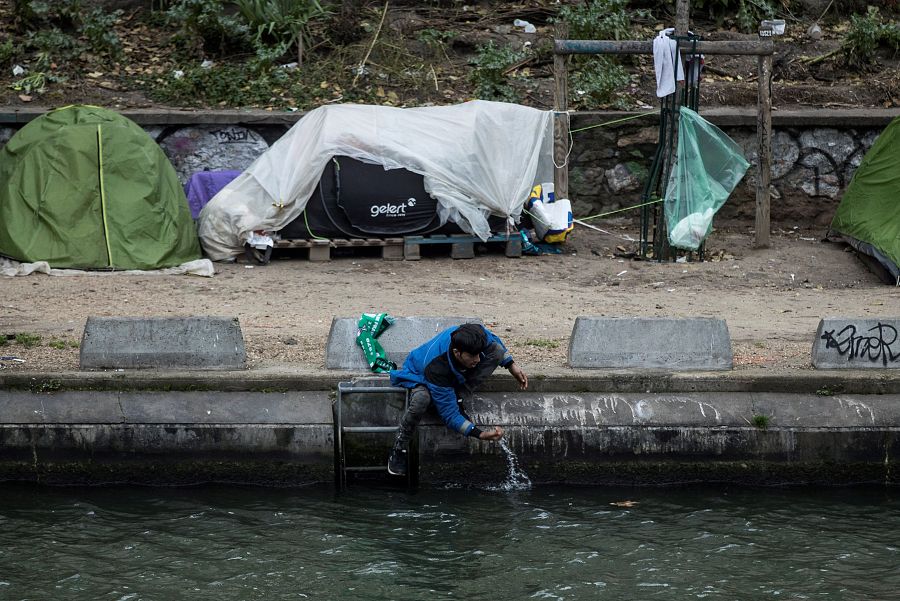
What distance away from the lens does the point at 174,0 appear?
15.7 m

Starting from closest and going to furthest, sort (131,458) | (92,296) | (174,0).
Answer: (131,458) → (92,296) → (174,0)

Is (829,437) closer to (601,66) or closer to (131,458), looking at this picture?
(131,458)

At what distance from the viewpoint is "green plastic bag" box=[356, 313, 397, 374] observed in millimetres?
7180

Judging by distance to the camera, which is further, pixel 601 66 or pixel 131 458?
pixel 601 66

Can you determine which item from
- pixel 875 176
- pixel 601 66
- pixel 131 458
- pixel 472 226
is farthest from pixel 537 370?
Answer: pixel 601 66

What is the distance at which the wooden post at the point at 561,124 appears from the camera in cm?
1197

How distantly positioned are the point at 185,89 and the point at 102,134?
9.32ft

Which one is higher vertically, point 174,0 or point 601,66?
point 174,0

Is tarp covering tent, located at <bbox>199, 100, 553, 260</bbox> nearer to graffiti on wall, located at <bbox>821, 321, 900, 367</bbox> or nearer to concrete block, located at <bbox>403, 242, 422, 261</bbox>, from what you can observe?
concrete block, located at <bbox>403, 242, 422, 261</bbox>

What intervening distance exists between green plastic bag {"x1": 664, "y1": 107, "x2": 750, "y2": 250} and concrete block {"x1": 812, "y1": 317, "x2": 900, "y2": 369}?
4105 mm

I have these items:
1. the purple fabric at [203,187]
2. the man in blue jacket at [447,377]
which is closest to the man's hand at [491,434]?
the man in blue jacket at [447,377]

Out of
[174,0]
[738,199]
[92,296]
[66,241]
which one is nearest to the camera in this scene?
[92,296]

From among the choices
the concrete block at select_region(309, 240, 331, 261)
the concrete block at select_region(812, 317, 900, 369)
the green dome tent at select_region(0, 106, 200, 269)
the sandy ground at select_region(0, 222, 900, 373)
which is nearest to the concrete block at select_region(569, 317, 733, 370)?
the sandy ground at select_region(0, 222, 900, 373)

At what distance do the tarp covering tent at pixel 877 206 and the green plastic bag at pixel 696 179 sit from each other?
1.44 m
